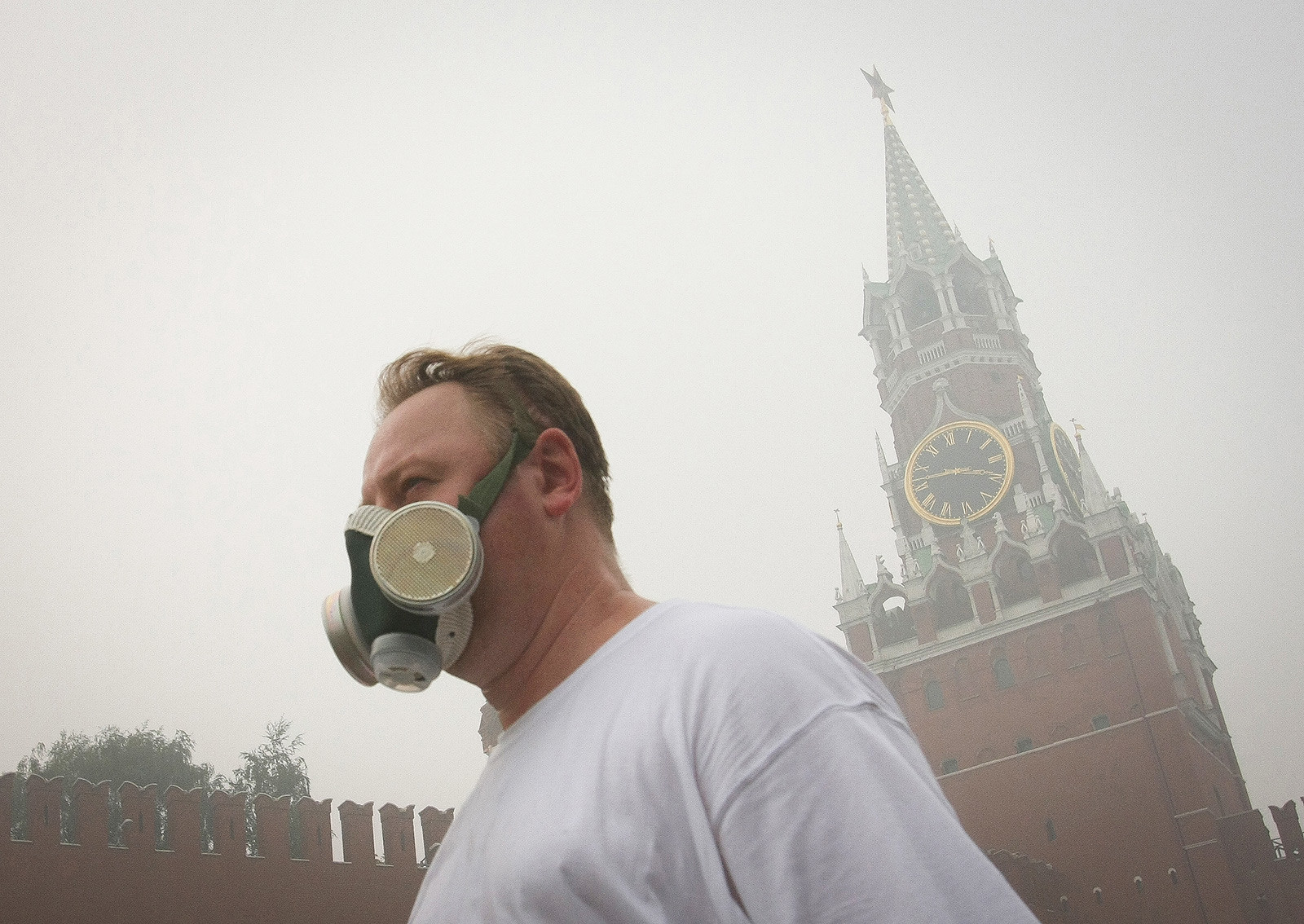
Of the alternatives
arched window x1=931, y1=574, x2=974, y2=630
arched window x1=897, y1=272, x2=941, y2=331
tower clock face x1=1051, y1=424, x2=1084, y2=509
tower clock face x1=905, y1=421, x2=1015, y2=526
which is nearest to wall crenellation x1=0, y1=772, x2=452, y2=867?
arched window x1=931, y1=574, x2=974, y2=630

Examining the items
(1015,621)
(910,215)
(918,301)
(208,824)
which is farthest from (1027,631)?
(208,824)

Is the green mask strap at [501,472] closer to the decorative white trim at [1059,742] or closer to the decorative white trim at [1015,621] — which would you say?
the decorative white trim at [1059,742]

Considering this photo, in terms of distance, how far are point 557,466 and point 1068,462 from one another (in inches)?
1536

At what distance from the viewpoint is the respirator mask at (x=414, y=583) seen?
145cm

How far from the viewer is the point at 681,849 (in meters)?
1.14

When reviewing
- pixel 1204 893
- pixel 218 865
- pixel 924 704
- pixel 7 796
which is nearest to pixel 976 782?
pixel 924 704

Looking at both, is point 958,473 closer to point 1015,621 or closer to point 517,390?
point 1015,621

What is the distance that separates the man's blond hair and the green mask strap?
0.02 meters

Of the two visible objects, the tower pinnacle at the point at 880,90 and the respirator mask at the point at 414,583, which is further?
the tower pinnacle at the point at 880,90

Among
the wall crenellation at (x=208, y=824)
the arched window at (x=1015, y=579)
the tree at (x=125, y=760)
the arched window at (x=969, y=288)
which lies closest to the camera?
the wall crenellation at (x=208, y=824)

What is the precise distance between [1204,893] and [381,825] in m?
21.8

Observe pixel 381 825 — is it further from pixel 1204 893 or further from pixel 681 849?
pixel 1204 893

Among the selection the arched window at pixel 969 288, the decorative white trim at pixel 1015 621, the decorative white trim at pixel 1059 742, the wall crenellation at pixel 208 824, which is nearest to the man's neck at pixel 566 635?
the wall crenellation at pixel 208 824

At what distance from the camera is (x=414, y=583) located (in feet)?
4.78
